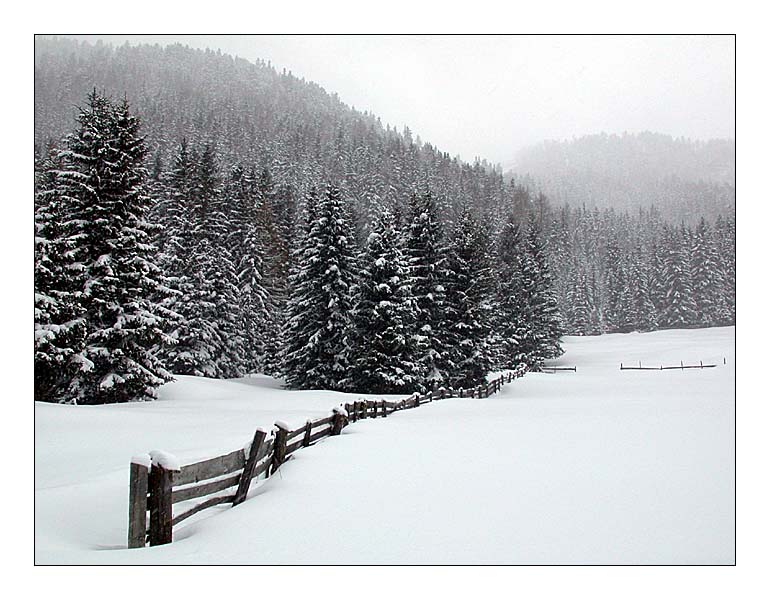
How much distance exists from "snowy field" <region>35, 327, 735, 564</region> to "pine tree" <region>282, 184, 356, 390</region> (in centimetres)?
1338

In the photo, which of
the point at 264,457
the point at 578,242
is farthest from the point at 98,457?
the point at 578,242

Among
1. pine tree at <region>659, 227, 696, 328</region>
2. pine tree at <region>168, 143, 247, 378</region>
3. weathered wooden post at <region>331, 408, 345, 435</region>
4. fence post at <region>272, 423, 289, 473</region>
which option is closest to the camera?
fence post at <region>272, 423, 289, 473</region>

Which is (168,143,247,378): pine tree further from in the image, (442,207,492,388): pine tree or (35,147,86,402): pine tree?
(442,207,492,388): pine tree

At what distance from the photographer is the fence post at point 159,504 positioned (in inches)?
199

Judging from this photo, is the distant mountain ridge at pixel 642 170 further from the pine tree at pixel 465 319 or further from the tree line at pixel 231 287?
the tree line at pixel 231 287

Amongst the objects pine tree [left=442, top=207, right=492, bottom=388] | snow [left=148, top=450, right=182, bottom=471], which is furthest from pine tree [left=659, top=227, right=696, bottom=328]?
snow [left=148, top=450, right=182, bottom=471]

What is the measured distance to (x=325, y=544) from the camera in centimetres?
484

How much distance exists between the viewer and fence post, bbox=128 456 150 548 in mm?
4922

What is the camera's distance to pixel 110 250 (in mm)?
17281

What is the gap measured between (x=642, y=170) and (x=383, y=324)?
1906 centimetres

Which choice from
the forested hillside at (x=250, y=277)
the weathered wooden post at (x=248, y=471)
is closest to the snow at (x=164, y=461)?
the weathered wooden post at (x=248, y=471)

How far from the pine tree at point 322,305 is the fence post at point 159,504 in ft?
69.0
